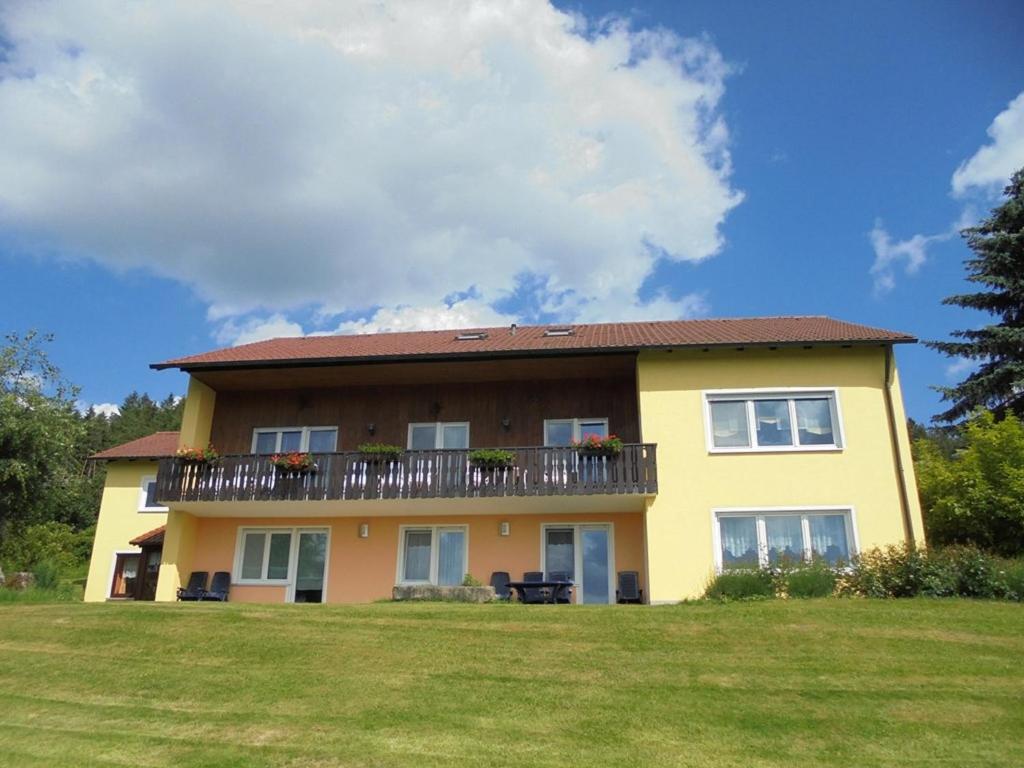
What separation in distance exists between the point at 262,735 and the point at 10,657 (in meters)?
5.73

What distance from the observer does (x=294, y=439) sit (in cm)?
2070

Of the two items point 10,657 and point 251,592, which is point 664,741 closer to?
point 10,657

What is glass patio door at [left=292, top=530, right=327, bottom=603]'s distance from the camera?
19.3 meters

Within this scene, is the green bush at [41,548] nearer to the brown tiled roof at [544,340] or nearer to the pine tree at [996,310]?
the brown tiled roof at [544,340]

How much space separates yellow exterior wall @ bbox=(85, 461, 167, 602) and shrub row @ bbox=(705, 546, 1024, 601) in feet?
69.0

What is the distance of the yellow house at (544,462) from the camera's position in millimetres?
16938

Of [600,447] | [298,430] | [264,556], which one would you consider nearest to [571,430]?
[600,447]

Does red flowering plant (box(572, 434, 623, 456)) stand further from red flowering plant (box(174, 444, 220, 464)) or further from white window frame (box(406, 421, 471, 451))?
red flowering plant (box(174, 444, 220, 464))

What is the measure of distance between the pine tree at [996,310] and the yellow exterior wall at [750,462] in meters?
8.20

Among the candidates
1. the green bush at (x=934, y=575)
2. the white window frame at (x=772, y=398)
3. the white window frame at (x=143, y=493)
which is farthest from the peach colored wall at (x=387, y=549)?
the white window frame at (x=143, y=493)

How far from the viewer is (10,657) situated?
36.9 ft

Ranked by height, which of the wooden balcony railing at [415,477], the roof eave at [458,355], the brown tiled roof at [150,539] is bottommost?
the brown tiled roof at [150,539]

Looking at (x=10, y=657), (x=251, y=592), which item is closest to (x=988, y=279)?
(x=251, y=592)

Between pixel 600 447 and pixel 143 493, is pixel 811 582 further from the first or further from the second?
pixel 143 493
